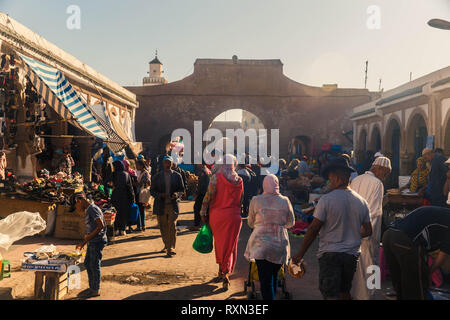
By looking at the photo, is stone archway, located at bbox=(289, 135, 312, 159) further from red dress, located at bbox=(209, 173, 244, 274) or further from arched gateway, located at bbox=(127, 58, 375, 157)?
red dress, located at bbox=(209, 173, 244, 274)

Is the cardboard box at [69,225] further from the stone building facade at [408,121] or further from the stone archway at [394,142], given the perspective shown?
the stone archway at [394,142]

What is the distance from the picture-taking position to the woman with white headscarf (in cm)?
406

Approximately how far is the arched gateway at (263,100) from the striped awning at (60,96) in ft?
52.1

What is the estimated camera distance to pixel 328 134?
83.0 feet

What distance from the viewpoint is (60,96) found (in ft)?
28.6

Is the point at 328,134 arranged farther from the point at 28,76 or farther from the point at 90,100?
the point at 28,76

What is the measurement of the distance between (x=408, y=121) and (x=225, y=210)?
1075cm

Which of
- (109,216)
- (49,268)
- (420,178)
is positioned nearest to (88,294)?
(49,268)

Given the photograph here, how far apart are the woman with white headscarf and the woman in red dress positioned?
98 cm

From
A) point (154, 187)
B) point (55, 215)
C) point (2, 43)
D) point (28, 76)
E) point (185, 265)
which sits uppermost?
point (2, 43)

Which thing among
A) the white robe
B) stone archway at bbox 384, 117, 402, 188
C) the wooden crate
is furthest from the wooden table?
stone archway at bbox 384, 117, 402, 188

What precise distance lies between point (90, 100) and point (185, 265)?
8.89 metres

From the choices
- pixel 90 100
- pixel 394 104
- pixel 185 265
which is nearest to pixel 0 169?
pixel 185 265

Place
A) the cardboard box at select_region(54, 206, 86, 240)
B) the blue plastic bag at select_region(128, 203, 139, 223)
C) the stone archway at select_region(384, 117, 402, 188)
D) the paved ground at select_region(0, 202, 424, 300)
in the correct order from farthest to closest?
the stone archway at select_region(384, 117, 402, 188)
the blue plastic bag at select_region(128, 203, 139, 223)
the cardboard box at select_region(54, 206, 86, 240)
the paved ground at select_region(0, 202, 424, 300)
